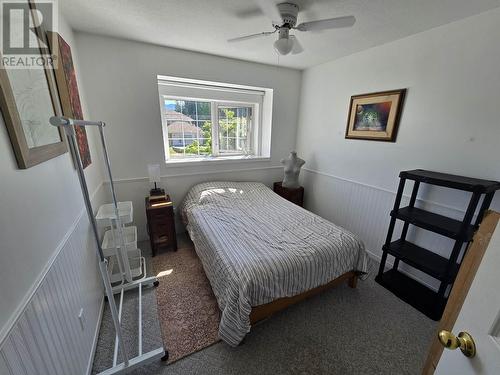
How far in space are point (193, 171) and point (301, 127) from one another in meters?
1.83

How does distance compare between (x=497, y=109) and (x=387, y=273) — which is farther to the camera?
(x=387, y=273)

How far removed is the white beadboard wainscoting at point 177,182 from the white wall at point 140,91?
0.01m

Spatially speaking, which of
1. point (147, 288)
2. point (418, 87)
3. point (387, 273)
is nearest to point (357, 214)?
point (387, 273)

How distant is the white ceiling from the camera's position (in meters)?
1.47

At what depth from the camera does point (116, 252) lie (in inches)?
65.9

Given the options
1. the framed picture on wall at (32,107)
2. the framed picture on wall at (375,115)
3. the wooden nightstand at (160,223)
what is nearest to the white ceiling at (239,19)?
the framed picture on wall at (375,115)

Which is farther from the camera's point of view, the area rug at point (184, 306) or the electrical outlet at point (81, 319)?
the area rug at point (184, 306)

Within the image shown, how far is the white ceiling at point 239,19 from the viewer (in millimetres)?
1473

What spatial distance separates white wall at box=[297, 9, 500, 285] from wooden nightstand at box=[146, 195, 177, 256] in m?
2.14

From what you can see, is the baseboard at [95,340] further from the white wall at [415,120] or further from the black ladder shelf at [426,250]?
the white wall at [415,120]

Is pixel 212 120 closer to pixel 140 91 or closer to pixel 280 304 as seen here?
pixel 140 91

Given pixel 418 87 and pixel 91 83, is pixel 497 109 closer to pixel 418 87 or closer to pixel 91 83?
pixel 418 87

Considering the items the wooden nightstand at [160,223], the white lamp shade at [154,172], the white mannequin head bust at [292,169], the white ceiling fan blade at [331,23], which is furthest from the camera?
the white mannequin head bust at [292,169]

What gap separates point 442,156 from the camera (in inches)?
71.3
